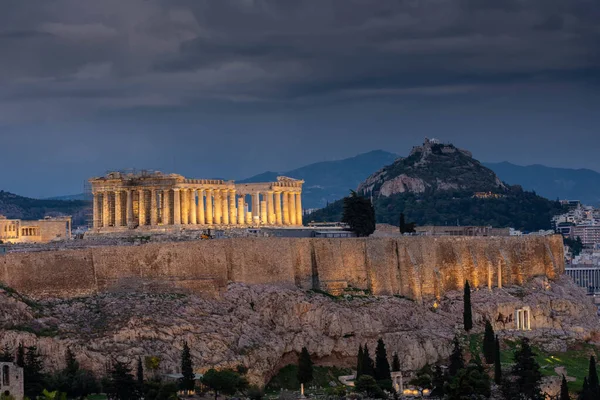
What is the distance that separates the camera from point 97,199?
112 meters

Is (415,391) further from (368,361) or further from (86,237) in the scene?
(86,237)

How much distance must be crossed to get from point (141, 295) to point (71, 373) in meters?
12.6

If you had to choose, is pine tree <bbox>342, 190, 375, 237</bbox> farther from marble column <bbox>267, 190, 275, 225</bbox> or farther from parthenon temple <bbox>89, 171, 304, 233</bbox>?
parthenon temple <bbox>89, 171, 304, 233</bbox>

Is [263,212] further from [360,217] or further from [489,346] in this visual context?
[489,346]

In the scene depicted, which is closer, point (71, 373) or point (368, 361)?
point (71, 373)

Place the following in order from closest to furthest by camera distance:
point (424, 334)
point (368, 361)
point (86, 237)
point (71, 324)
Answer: point (71, 324), point (368, 361), point (424, 334), point (86, 237)

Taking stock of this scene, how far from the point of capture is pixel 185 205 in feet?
364

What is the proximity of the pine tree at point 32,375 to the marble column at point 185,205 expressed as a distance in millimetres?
34185

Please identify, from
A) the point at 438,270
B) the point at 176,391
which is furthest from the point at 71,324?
the point at 438,270

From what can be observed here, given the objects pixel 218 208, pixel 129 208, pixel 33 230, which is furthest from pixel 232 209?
pixel 33 230

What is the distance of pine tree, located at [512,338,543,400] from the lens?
87125mm

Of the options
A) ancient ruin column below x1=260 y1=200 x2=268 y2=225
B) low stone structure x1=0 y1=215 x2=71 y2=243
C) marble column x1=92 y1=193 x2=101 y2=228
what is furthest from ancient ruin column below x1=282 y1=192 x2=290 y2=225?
low stone structure x1=0 y1=215 x2=71 y2=243

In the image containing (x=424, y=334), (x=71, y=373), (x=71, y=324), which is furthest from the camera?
(x=424, y=334)

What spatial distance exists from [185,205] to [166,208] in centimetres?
162
